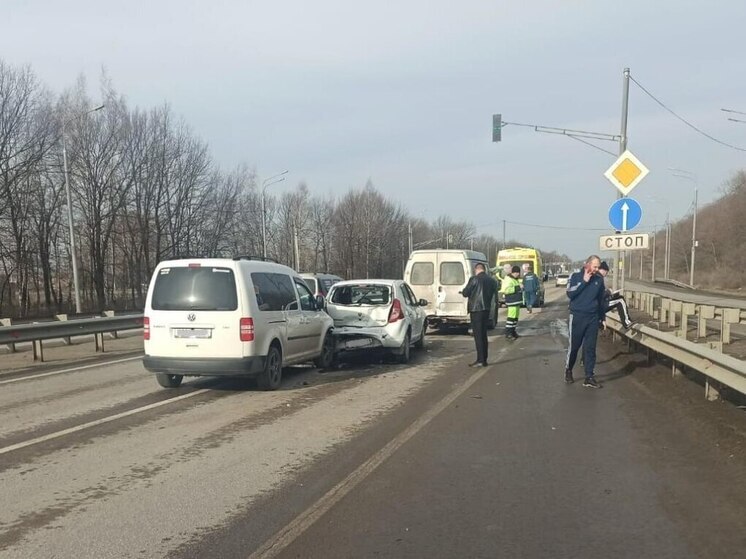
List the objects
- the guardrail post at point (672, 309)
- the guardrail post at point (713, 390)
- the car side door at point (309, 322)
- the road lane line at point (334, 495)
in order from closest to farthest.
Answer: the road lane line at point (334, 495), the guardrail post at point (713, 390), the car side door at point (309, 322), the guardrail post at point (672, 309)

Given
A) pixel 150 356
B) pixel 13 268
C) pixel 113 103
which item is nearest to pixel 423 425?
pixel 150 356

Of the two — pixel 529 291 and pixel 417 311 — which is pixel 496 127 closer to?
pixel 529 291

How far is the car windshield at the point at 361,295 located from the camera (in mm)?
12617

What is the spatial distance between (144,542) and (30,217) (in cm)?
4124

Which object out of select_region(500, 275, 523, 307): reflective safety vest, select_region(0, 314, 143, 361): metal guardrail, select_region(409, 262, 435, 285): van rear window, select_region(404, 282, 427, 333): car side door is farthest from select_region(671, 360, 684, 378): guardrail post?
select_region(0, 314, 143, 361): metal guardrail

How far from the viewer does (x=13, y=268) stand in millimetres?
39781

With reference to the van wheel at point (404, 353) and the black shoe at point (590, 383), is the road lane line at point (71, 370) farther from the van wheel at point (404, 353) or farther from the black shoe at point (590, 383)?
the black shoe at point (590, 383)

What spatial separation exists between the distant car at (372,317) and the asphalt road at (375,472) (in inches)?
95.2

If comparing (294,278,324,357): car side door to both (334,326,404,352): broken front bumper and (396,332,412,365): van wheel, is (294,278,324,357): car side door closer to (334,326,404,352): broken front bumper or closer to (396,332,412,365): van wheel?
(334,326,404,352): broken front bumper

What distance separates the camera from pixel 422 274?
723 inches

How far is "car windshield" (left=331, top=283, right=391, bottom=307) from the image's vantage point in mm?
12617

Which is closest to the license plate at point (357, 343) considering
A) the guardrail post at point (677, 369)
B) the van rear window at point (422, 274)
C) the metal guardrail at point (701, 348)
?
the metal guardrail at point (701, 348)

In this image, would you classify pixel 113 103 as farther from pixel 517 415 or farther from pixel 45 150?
pixel 517 415

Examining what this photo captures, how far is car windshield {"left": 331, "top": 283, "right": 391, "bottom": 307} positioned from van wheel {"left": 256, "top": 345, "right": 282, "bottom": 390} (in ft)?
10.3
